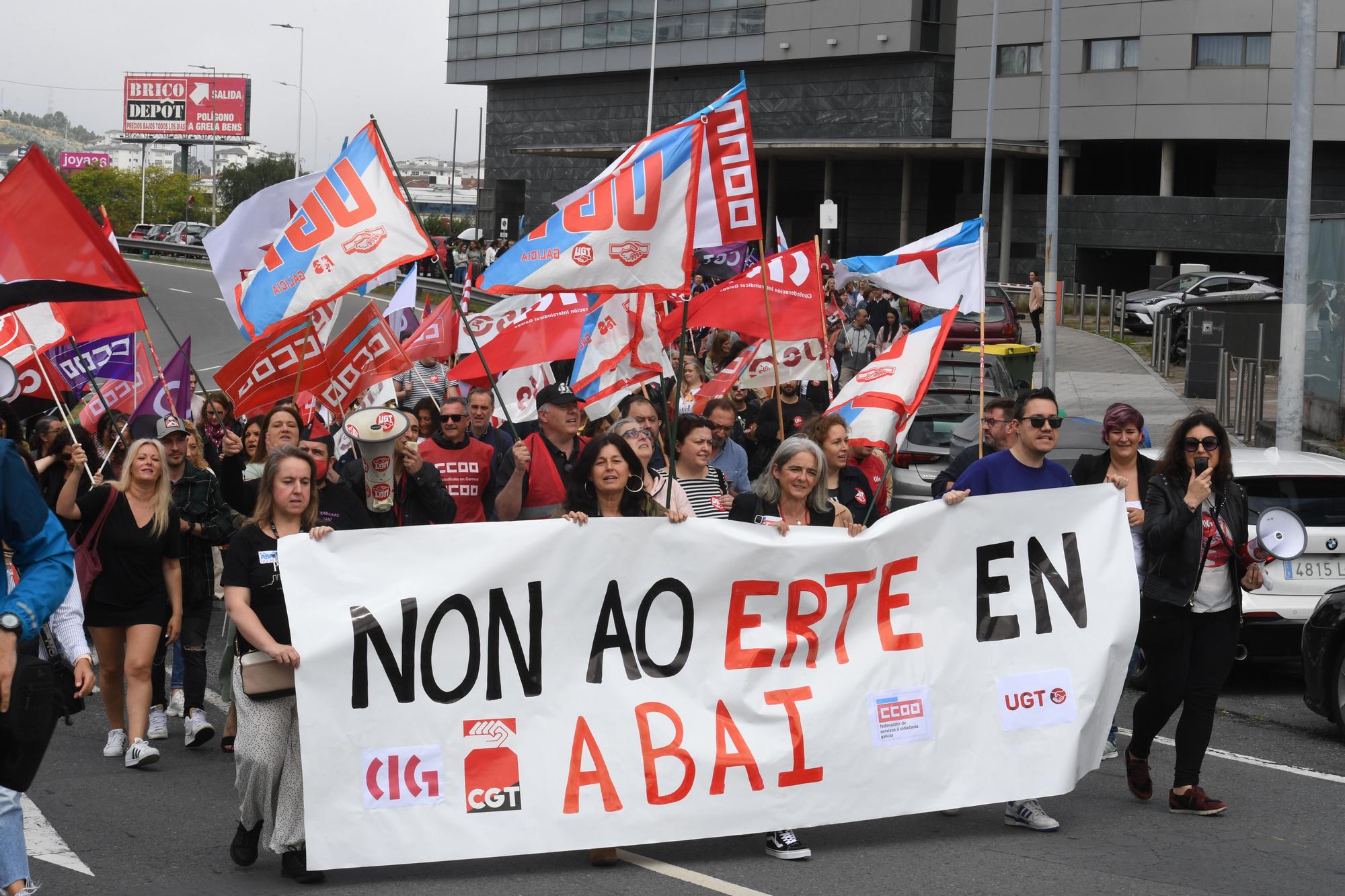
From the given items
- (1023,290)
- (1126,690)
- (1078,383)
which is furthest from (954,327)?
(1126,690)

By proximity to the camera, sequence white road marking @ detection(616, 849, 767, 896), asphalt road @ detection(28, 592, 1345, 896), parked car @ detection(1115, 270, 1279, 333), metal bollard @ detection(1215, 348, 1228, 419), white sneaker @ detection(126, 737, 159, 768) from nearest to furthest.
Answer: white road marking @ detection(616, 849, 767, 896), asphalt road @ detection(28, 592, 1345, 896), white sneaker @ detection(126, 737, 159, 768), metal bollard @ detection(1215, 348, 1228, 419), parked car @ detection(1115, 270, 1279, 333)

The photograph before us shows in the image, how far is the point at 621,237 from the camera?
818 cm

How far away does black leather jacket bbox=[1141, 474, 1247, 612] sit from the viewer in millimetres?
6555

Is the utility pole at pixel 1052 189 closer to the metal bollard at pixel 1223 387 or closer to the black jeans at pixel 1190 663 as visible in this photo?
the metal bollard at pixel 1223 387

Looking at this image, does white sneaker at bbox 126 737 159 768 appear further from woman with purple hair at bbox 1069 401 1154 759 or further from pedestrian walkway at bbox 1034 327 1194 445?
pedestrian walkway at bbox 1034 327 1194 445

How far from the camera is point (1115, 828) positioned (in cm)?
645

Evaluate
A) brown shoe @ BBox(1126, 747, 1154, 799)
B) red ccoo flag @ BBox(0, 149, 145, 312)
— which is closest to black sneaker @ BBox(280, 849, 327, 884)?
red ccoo flag @ BBox(0, 149, 145, 312)

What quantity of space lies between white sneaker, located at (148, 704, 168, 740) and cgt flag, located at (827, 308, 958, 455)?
150 inches

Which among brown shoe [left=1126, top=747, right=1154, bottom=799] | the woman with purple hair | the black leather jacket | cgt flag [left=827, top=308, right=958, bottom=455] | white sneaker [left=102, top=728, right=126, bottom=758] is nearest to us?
the black leather jacket

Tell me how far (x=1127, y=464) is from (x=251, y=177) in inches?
3942

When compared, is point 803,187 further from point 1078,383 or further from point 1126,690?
point 1126,690

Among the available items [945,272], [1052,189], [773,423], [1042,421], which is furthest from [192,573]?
[1052,189]

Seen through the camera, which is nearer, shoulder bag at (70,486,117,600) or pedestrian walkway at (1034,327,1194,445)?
shoulder bag at (70,486,117,600)

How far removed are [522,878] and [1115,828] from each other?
248cm
